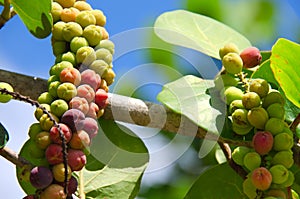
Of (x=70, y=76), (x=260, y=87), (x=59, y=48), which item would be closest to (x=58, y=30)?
(x=59, y=48)

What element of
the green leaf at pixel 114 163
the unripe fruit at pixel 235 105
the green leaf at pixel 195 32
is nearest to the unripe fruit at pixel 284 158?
the unripe fruit at pixel 235 105

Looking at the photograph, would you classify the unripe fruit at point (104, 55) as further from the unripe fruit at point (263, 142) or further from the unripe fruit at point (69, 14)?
the unripe fruit at point (263, 142)

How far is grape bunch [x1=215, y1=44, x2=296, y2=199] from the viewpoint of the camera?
1.12m

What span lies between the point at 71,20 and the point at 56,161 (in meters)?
0.34

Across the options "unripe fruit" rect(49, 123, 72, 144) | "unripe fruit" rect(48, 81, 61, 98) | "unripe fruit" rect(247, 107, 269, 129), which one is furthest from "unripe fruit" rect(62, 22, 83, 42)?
"unripe fruit" rect(247, 107, 269, 129)

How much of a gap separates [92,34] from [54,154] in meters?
0.29

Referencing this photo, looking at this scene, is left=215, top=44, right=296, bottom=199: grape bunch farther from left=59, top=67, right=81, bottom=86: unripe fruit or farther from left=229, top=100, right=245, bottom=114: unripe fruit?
left=59, top=67, right=81, bottom=86: unripe fruit

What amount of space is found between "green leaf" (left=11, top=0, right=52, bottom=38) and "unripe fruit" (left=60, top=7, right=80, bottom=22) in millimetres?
25

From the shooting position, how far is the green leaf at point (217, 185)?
53.6 inches

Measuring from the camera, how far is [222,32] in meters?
1.65

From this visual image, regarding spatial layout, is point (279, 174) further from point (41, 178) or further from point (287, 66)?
point (41, 178)

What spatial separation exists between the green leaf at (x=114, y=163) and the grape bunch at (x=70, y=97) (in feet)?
0.56

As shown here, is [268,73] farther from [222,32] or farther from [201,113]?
[222,32]

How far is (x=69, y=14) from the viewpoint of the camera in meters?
1.24
